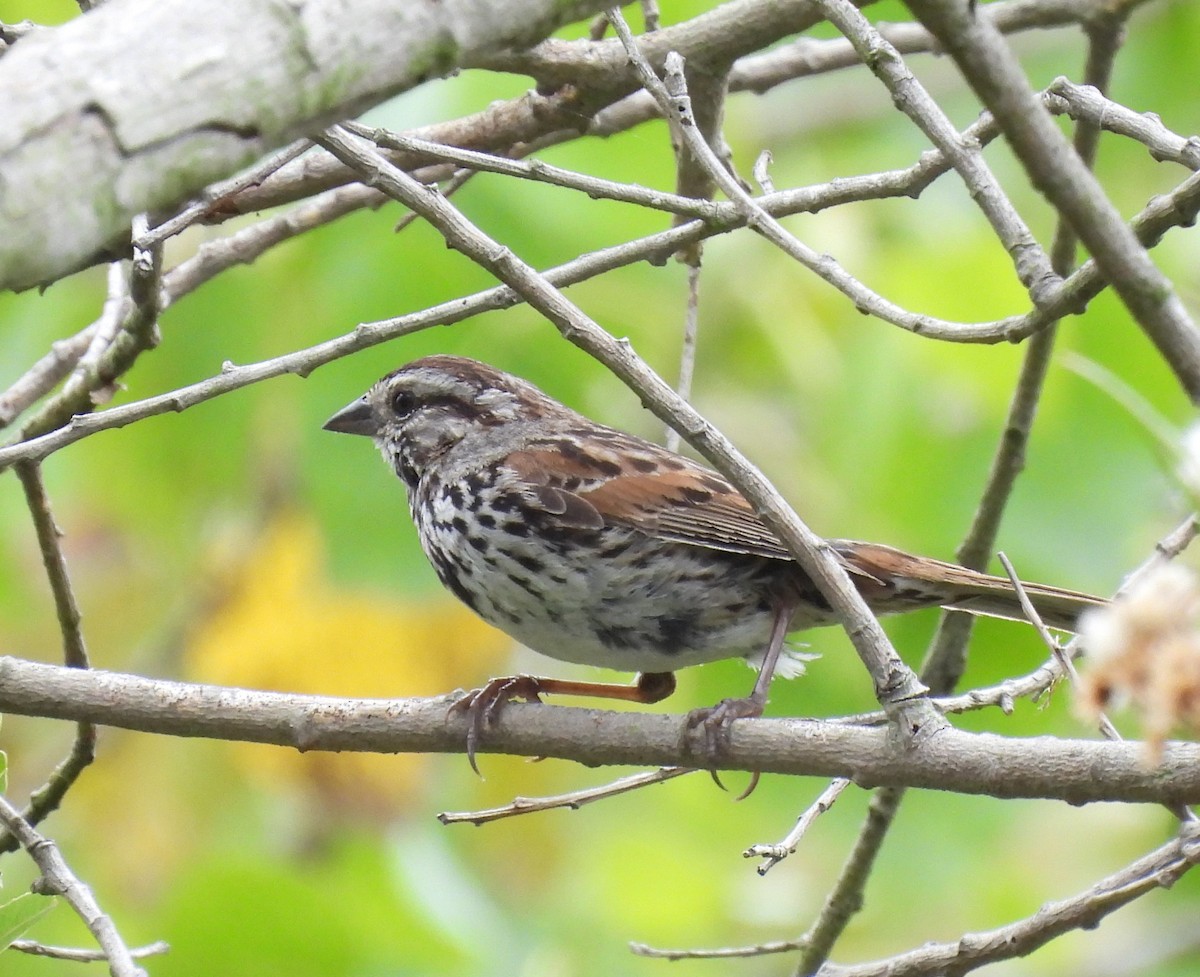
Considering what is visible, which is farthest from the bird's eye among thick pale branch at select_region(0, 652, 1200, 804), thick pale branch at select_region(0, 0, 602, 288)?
thick pale branch at select_region(0, 0, 602, 288)

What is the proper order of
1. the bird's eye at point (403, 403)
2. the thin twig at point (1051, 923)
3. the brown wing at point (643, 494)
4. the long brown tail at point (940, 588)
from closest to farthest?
the thin twig at point (1051, 923) → the long brown tail at point (940, 588) → the brown wing at point (643, 494) → the bird's eye at point (403, 403)

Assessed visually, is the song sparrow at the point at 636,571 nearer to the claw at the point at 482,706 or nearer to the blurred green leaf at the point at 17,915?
the claw at the point at 482,706

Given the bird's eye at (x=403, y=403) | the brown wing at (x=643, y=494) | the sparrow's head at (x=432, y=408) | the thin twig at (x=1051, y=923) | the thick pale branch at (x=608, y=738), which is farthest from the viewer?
the bird's eye at (x=403, y=403)

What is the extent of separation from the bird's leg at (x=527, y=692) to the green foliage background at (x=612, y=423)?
2.40ft

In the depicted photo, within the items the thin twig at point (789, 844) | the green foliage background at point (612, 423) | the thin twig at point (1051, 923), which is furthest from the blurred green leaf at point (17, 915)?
the green foliage background at point (612, 423)

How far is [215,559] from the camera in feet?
22.3

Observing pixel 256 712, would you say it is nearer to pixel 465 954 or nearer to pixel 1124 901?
pixel 1124 901

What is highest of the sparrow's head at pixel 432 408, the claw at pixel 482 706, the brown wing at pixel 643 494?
the sparrow's head at pixel 432 408

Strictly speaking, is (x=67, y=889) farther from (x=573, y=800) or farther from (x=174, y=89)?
(x=174, y=89)

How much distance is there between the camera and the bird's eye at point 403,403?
16.7ft

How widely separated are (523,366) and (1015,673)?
1.90 metres

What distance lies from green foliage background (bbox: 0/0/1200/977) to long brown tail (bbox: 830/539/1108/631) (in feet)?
1.59

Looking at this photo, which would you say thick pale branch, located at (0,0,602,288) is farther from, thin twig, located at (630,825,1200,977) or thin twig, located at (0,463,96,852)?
thin twig, located at (630,825,1200,977)

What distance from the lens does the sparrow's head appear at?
4.96m
